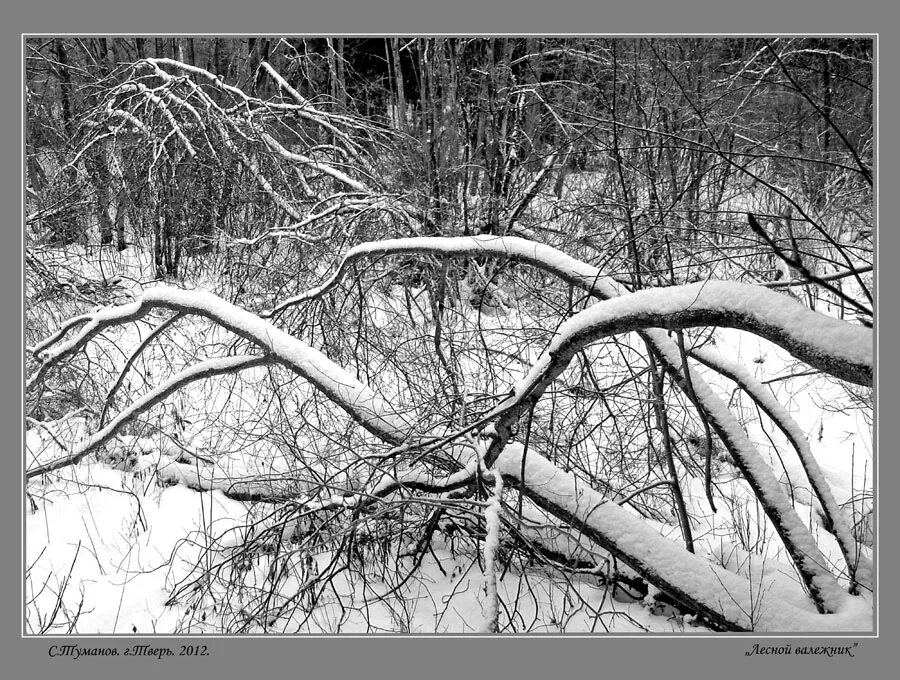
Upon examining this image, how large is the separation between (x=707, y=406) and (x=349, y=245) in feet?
7.70

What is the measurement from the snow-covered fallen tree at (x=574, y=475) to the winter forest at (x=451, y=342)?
1cm

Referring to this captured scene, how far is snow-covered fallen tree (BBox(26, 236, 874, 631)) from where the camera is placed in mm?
1615

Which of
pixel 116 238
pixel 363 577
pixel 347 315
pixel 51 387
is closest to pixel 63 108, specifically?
pixel 116 238

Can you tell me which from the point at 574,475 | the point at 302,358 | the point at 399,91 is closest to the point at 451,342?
the point at 302,358

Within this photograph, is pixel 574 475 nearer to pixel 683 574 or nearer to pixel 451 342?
pixel 683 574

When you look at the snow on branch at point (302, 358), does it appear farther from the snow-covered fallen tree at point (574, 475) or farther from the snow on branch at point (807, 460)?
the snow on branch at point (807, 460)

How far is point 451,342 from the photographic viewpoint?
9.62ft

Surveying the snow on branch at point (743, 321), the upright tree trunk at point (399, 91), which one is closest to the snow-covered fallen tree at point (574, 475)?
the snow on branch at point (743, 321)

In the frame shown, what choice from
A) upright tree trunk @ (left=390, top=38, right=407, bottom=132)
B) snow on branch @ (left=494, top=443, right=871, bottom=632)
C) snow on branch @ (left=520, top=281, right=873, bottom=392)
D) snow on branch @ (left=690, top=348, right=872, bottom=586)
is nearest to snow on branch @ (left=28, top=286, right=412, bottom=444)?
snow on branch @ (left=494, top=443, right=871, bottom=632)

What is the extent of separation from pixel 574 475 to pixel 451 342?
33.9 inches

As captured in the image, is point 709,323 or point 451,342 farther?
point 451,342

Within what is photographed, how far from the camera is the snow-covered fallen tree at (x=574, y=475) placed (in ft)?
5.30

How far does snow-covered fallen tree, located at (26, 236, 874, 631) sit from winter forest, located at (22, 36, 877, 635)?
0.01m

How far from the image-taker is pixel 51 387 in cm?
336
